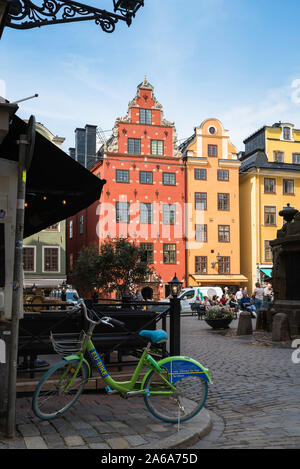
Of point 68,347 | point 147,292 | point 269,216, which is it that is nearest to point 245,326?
point 68,347

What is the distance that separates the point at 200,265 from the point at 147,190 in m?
7.79

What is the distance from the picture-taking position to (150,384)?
5.20m

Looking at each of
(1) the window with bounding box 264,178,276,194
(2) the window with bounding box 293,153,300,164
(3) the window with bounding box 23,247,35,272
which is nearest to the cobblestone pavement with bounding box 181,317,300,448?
(3) the window with bounding box 23,247,35,272

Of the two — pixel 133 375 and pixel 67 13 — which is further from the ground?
pixel 67 13

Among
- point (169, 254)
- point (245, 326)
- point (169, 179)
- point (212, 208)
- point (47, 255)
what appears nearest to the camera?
point (245, 326)

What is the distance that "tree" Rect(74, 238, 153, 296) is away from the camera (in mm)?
33281

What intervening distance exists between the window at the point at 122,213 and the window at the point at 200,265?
7.03 metres

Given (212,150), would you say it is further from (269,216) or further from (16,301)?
(16,301)

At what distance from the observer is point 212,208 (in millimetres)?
42906

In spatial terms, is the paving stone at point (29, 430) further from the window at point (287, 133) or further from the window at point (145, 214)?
the window at point (287, 133)

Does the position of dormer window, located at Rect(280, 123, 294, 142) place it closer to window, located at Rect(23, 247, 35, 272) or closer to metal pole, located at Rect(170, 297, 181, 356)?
window, located at Rect(23, 247, 35, 272)

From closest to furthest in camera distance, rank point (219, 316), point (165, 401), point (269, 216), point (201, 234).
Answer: point (165, 401) → point (219, 316) → point (201, 234) → point (269, 216)
